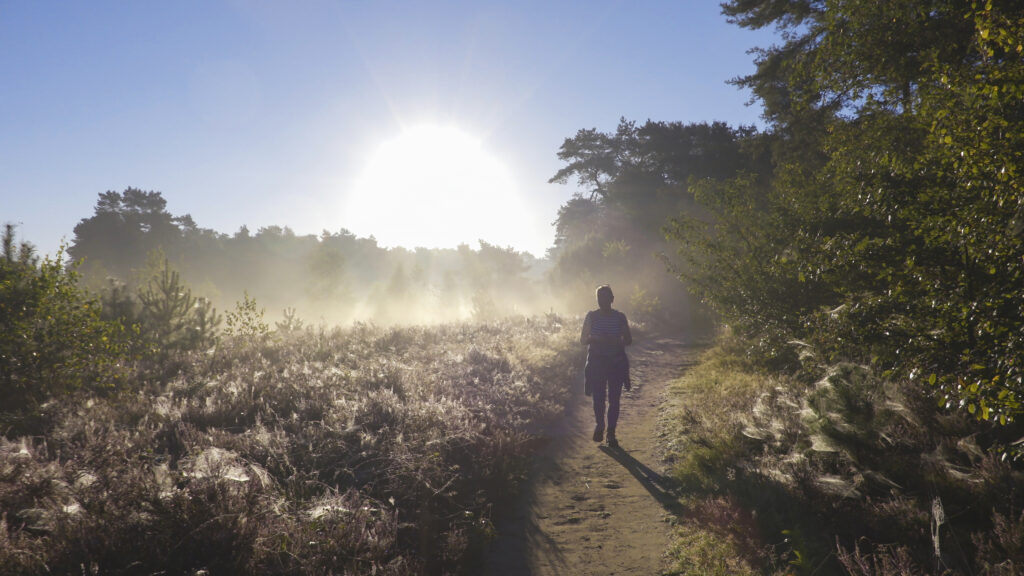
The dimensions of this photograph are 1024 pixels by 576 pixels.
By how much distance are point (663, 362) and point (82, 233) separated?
205 feet

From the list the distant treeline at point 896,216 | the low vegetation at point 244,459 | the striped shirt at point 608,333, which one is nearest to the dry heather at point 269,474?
the low vegetation at point 244,459

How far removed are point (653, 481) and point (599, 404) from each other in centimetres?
187

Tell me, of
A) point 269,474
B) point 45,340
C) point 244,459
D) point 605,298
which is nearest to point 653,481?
point 605,298

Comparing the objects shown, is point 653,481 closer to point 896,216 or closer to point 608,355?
point 608,355

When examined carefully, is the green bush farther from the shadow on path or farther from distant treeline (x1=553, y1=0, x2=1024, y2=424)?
distant treeline (x1=553, y1=0, x2=1024, y2=424)

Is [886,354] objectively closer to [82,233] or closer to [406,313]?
[406,313]

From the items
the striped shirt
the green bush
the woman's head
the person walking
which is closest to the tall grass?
the person walking

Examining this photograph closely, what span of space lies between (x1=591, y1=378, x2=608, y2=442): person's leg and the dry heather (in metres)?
1.17

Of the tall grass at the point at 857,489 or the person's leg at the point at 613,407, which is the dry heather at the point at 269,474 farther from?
the tall grass at the point at 857,489

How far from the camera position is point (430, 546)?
161 inches

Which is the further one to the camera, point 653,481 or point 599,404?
point 599,404

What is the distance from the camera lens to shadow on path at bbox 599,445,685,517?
4.90 metres

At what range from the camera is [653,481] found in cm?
559

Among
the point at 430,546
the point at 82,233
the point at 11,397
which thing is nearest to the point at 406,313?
the point at 82,233
